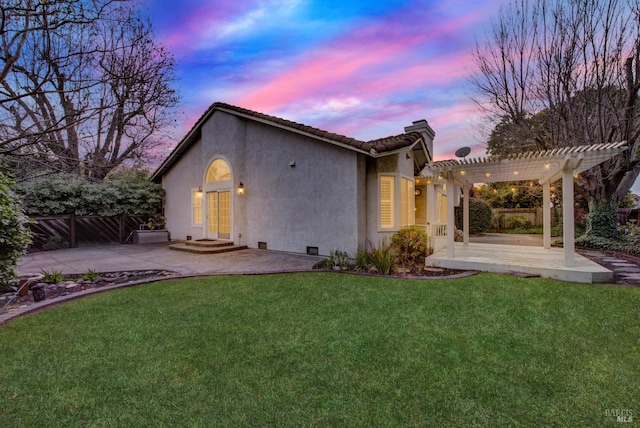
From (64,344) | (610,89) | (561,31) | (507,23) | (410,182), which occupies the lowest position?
(64,344)

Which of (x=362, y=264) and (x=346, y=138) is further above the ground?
(x=346, y=138)

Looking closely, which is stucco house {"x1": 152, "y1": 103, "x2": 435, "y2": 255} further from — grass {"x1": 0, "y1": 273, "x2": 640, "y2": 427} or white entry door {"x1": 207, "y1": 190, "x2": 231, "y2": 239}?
grass {"x1": 0, "y1": 273, "x2": 640, "y2": 427}

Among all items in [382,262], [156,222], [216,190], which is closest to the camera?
[382,262]

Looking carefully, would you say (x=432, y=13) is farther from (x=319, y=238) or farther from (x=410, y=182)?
(x=319, y=238)

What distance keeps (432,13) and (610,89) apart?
7.41 m

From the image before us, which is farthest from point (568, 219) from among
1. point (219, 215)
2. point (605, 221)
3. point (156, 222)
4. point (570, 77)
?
point (156, 222)

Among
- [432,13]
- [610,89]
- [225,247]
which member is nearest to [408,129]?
[432,13]

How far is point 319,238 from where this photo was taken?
1127 centimetres

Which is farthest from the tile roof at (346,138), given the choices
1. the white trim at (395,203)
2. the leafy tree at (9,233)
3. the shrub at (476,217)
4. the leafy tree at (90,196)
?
the shrub at (476,217)

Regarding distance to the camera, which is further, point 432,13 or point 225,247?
point 225,247

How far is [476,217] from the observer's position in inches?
817

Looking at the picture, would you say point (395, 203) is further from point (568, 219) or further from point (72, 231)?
point (72, 231)

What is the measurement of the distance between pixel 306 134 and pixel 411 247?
5656mm

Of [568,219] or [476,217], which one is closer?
[568,219]
